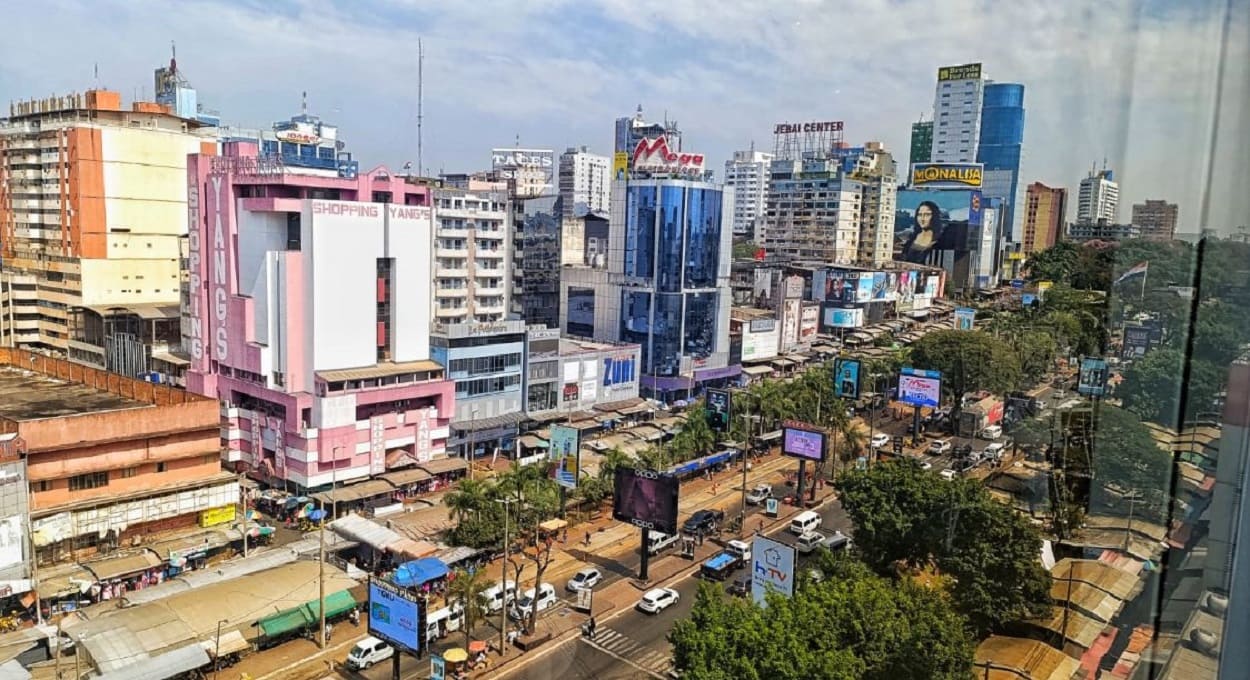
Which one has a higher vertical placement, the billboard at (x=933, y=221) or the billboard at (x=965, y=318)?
the billboard at (x=933, y=221)

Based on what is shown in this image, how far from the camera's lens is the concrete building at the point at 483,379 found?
17844mm

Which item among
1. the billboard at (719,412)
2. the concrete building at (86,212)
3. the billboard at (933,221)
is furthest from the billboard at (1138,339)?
the billboard at (933,221)

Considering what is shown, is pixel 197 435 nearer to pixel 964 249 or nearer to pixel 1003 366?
pixel 1003 366

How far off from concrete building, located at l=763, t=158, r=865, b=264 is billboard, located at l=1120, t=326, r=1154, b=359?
3951 centimetres

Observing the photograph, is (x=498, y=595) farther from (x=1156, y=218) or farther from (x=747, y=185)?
(x=747, y=185)

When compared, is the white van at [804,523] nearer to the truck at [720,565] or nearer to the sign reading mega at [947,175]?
the truck at [720,565]

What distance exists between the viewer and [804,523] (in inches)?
574

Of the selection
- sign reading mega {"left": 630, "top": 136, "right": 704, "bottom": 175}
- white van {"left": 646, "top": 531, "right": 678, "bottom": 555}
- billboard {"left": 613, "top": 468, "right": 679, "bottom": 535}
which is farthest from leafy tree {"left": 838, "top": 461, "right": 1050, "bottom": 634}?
sign reading mega {"left": 630, "top": 136, "right": 704, "bottom": 175}

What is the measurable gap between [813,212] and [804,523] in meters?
29.4

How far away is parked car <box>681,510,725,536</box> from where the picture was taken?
14255mm

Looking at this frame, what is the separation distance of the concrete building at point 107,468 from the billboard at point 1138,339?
12388 mm

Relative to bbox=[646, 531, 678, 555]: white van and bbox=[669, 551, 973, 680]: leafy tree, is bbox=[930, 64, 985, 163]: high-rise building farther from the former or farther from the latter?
bbox=[669, 551, 973, 680]: leafy tree

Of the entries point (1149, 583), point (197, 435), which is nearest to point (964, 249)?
point (197, 435)


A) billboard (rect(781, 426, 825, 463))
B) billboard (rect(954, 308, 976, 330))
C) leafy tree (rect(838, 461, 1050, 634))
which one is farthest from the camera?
billboard (rect(954, 308, 976, 330))
